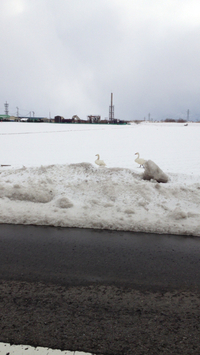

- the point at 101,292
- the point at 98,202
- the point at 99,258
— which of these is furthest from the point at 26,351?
the point at 98,202

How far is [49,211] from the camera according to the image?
5293 mm

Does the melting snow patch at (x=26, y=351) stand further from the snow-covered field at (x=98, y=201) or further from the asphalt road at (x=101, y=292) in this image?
the snow-covered field at (x=98, y=201)

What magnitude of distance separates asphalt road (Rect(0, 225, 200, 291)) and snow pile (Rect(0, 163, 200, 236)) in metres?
0.34

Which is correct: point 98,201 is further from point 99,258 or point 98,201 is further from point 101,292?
point 101,292

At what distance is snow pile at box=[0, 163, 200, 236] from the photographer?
15.7 feet

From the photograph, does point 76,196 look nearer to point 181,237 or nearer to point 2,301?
point 181,237

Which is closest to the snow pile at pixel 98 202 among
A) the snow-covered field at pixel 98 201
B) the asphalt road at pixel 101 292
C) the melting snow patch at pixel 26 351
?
the snow-covered field at pixel 98 201

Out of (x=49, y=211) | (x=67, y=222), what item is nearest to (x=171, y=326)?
(x=67, y=222)

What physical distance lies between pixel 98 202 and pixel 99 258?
2.09 metres

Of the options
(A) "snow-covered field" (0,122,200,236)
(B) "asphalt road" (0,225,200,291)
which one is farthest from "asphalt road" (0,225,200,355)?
(A) "snow-covered field" (0,122,200,236)

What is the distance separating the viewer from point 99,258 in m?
3.61

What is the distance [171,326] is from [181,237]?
214 cm

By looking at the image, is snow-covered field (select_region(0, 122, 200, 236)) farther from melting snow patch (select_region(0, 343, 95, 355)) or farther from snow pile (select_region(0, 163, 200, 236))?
melting snow patch (select_region(0, 343, 95, 355))

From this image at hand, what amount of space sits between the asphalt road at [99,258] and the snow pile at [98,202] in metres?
0.34
